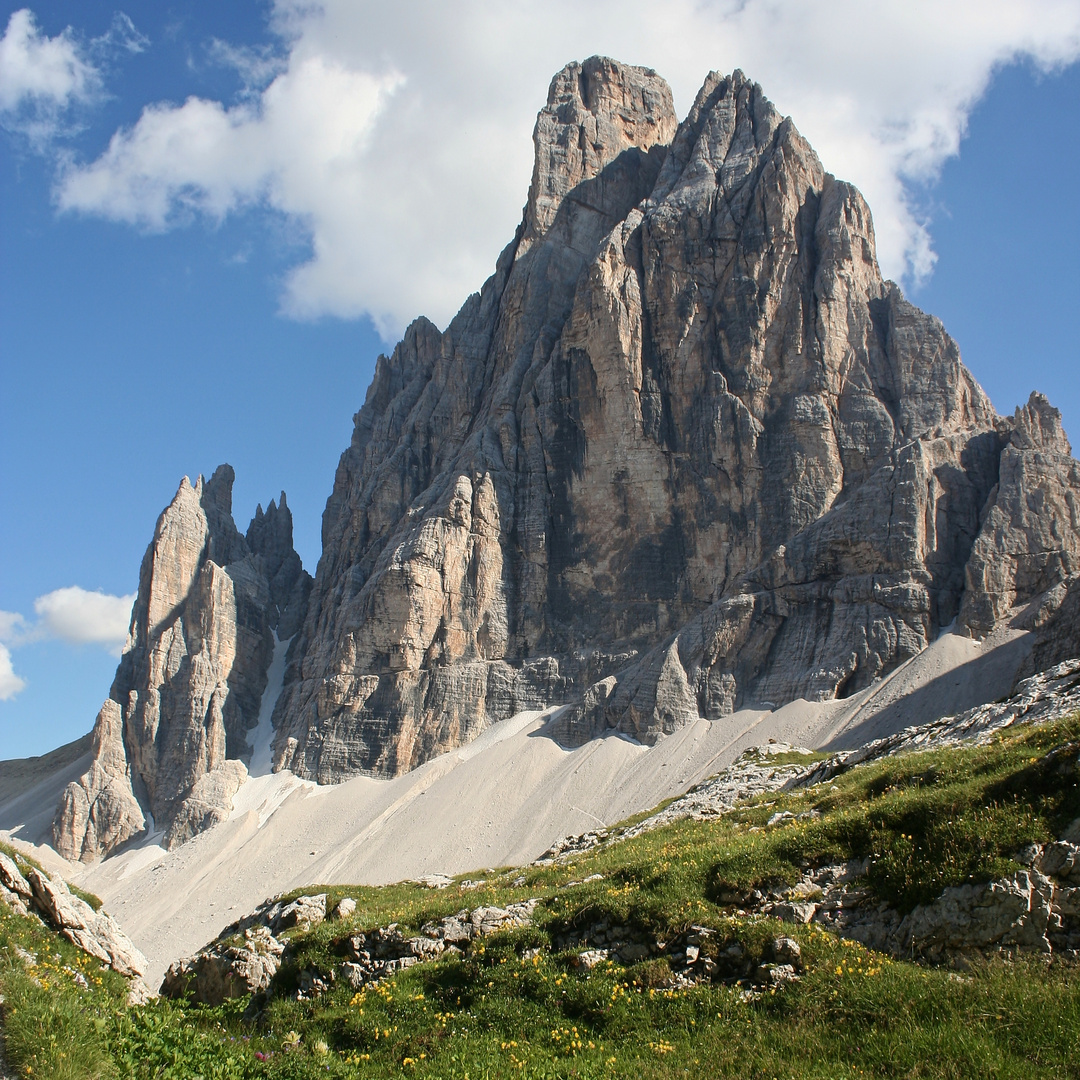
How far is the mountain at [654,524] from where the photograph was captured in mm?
69812

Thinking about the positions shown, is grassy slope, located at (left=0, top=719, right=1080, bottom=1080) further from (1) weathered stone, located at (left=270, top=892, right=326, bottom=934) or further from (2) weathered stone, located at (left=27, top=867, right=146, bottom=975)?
(1) weathered stone, located at (left=270, top=892, right=326, bottom=934)

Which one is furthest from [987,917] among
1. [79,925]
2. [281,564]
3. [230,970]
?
[281,564]

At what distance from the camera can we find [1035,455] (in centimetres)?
Answer: 6881

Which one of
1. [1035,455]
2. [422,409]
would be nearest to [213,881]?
[422,409]

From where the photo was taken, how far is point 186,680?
9181cm

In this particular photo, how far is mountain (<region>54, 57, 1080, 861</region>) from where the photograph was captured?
6981cm

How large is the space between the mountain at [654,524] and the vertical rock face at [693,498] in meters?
0.25

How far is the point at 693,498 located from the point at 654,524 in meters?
4.27

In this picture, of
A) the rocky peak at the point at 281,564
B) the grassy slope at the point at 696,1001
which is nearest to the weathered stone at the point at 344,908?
the grassy slope at the point at 696,1001

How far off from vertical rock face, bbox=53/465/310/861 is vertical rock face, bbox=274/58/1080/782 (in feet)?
23.1

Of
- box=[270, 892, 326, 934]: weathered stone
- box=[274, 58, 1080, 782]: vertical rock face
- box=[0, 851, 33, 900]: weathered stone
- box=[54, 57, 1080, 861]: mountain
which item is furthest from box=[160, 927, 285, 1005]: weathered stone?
box=[274, 58, 1080, 782]: vertical rock face

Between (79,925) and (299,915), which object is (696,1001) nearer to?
(299,915)

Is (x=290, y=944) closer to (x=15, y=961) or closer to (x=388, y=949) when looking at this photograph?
(x=388, y=949)

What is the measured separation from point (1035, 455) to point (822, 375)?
1889cm
